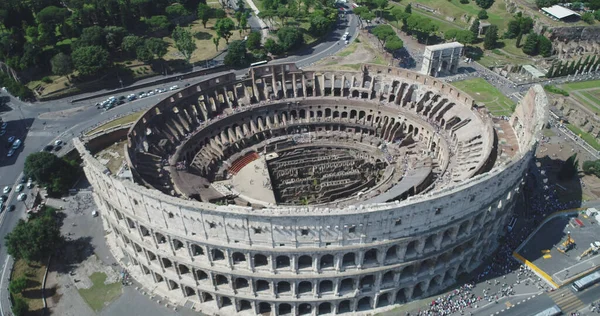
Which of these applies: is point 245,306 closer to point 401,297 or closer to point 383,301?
point 383,301

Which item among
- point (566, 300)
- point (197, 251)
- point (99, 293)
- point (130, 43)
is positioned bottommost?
point (566, 300)

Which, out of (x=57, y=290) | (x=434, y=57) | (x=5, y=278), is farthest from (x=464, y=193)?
(x=434, y=57)

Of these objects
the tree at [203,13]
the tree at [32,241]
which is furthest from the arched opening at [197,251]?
the tree at [203,13]

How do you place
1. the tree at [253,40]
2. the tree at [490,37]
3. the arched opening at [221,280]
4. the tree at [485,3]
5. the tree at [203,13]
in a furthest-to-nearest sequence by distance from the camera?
the tree at [485,3], the tree at [203,13], the tree at [490,37], the tree at [253,40], the arched opening at [221,280]

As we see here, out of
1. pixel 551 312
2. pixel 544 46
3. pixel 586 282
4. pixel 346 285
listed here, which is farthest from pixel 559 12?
pixel 346 285

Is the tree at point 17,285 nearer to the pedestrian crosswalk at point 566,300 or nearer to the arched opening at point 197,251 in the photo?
the arched opening at point 197,251

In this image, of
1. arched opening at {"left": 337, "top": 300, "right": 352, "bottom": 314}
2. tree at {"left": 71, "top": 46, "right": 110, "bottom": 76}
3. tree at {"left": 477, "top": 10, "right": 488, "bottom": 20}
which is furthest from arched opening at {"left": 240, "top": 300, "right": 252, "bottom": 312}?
tree at {"left": 477, "top": 10, "right": 488, "bottom": 20}

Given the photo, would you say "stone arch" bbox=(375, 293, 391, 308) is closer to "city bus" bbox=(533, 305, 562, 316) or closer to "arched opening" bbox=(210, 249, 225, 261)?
"city bus" bbox=(533, 305, 562, 316)
